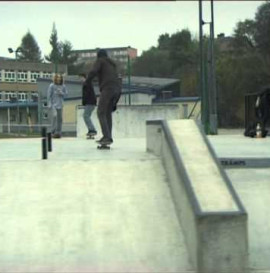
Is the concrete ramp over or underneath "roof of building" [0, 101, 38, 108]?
underneath

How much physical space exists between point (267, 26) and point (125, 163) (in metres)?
56.1

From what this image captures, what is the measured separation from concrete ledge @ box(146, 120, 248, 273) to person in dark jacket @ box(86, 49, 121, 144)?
2.32 metres

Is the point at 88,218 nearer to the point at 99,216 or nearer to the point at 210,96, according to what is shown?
the point at 99,216

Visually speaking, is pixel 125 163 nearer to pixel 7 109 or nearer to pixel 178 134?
pixel 178 134

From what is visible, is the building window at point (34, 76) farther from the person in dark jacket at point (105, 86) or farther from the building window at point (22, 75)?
the person in dark jacket at point (105, 86)

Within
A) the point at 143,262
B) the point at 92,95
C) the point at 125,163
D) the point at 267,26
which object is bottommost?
the point at 143,262

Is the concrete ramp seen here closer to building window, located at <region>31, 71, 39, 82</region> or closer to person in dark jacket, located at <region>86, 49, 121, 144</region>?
person in dark jacket, located at <region>86, 49, 121, 144</region>

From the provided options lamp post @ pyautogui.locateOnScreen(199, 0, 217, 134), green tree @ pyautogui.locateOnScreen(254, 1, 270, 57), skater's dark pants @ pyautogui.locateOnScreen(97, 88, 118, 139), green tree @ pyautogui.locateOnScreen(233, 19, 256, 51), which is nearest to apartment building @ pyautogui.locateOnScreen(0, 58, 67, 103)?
green tree @ pyautogui.locateOnScreen(254, 1, 270, 57)

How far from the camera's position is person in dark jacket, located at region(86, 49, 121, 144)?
376 inches

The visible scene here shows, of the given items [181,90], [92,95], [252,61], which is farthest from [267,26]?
[92,95]

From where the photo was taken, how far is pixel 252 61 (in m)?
60.1

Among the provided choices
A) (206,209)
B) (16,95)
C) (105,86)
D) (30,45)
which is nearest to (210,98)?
(105,86)

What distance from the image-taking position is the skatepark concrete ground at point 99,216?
6.18 metres

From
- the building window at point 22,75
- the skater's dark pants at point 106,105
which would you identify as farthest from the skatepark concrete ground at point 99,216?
the building window at point 22,75
